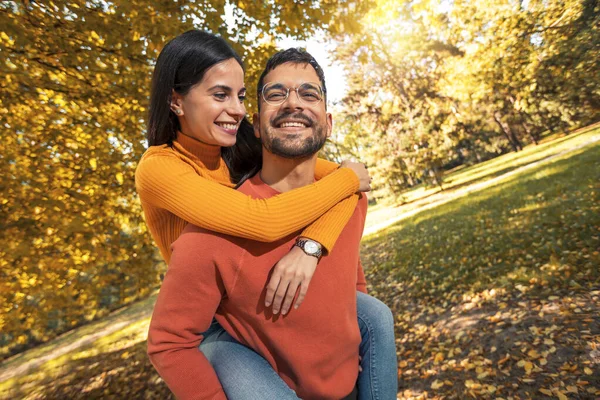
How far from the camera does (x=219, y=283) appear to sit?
1.59 m

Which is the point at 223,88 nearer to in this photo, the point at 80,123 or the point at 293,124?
the point at 293,124

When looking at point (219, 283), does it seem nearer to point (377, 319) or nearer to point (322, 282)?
point (322, 282)

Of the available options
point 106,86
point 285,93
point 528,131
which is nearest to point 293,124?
point 285,93

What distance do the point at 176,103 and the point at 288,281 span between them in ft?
4.27

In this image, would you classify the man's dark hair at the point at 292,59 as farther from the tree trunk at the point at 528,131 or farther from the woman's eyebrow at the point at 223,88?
the tree trunk at the point at 528,131

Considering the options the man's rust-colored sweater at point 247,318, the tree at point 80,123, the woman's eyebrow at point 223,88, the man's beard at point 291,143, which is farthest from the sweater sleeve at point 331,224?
the tree at point 80,123

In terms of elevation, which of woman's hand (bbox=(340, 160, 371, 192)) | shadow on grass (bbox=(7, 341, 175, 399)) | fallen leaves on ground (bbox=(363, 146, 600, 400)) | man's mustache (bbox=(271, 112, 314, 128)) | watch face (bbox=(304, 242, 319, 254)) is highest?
man's mustache (bbox=(271, 112, 314, 128))

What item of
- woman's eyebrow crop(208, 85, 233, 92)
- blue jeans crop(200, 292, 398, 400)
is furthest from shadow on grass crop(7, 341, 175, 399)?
woman's eyebrow crop(208, 85, 233, 92)

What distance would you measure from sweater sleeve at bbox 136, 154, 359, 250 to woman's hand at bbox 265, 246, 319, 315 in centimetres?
13

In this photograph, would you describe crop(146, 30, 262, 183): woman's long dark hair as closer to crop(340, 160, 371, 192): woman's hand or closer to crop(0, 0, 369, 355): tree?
crop(340, 160, 371, 192): woman's hand

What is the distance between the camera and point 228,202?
5.34ft

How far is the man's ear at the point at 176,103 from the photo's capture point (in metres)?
2.10

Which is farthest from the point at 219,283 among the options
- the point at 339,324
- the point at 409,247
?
the point at 409,247

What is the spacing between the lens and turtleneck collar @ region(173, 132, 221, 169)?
2.16m
